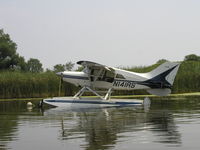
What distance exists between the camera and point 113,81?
24.1 metres

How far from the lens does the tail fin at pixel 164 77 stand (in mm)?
23812

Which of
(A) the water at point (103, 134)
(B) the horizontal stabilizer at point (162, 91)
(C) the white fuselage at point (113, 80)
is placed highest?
(C) the white fuselage at point (113, 80)

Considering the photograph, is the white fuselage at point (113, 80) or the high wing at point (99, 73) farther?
the high wing at point (99, 73)

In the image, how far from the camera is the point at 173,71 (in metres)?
23.8

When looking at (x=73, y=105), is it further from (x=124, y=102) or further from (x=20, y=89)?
(x=20, y=89)

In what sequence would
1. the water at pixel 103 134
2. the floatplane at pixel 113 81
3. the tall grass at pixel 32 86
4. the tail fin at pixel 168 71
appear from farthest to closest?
the tall grass at pixel 32 86
the tail fin at pixel 168 71
the floatplane at pixel 113 81
the water at pixel 103 134

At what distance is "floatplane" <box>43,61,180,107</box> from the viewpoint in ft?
76.7

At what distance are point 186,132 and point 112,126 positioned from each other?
2529mm

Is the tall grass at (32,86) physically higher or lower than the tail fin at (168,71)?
lower

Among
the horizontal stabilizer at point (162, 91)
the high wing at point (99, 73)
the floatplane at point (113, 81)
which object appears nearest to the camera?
the floatplane at point (113, 81)

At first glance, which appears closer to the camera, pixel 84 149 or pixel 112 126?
pixel 84 149

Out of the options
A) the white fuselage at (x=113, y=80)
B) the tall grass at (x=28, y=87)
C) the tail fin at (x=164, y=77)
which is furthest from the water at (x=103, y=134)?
the tall grass at (x=28, y=87)

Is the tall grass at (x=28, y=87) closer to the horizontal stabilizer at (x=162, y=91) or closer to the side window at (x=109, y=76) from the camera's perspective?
the side window at (x=109, y=76)

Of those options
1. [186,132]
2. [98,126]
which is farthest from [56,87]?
[186,132]
